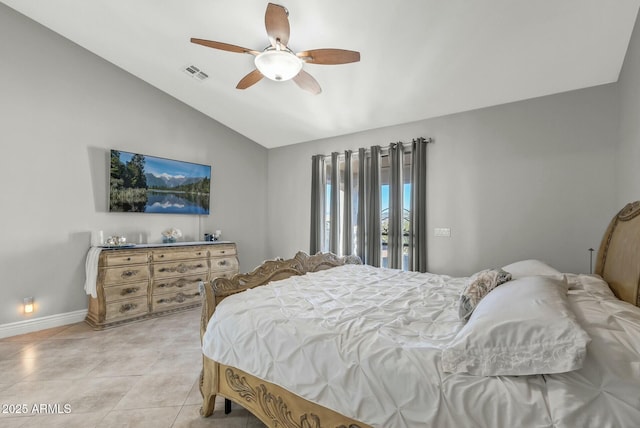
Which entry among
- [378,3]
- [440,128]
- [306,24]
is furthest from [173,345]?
[440,128]

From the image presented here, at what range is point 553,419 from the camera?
2.72 ft

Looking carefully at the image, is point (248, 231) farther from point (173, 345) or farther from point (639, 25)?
point (639, 25)

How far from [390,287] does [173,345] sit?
2279mm

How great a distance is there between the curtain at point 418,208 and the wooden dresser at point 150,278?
8.19 feet

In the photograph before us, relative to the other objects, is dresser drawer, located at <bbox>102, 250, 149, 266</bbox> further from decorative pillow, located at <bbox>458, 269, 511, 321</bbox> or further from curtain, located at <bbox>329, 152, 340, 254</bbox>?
decorative pillow, located at <bbox>458, 269, 511, 321</bbox>

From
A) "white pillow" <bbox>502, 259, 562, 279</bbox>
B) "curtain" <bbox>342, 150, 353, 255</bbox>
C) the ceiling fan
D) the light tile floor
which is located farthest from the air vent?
"white pillow" <bbox>502, 259, 562, 279</bbox>

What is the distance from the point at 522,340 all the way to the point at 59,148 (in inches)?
187

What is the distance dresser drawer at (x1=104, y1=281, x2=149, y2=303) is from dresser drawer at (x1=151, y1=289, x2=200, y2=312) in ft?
0.60

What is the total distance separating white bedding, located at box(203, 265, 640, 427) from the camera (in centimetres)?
84

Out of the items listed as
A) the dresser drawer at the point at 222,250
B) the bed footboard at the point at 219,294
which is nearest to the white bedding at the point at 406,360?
the bed footboard at the point at 219,294

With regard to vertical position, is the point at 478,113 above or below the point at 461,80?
below

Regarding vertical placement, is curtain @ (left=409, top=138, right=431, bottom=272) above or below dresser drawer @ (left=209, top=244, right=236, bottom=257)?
above

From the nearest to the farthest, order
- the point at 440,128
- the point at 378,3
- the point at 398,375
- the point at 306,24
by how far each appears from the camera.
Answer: the point at 398,375 → the point at 378,3 → the point at 306,24 → the point at 440,128

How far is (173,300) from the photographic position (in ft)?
12.8
